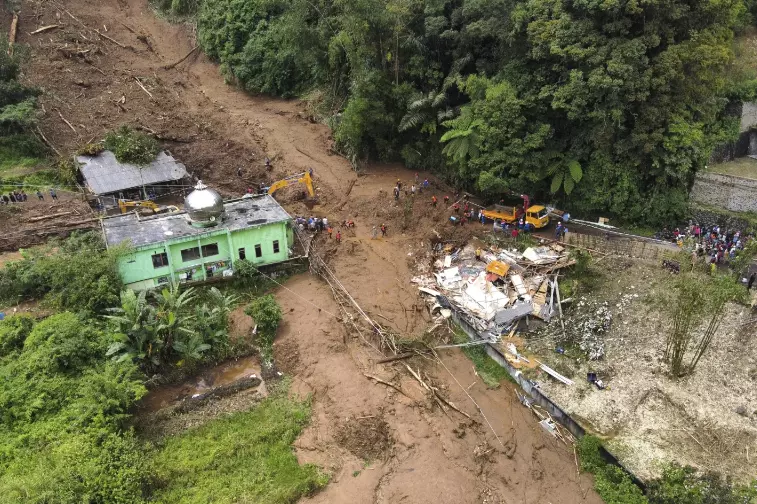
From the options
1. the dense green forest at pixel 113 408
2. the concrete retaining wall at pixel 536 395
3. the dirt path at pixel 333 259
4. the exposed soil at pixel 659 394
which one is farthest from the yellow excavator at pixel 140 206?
the exposed soil at pixel 659 394

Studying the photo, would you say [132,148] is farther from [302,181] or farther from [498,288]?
[498,288]

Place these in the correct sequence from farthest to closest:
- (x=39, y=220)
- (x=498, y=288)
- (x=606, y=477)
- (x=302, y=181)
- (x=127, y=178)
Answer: (x=302, y=181) → (x=127, y=178) → (x=39, y=220) → (x=498, y=288) → (x=606, y=477)

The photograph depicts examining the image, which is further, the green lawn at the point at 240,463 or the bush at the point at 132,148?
the bush at the point at 132,148

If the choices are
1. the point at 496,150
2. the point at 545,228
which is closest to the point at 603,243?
the point at 545,228

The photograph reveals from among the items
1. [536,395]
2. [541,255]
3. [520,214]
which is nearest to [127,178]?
[520,214]

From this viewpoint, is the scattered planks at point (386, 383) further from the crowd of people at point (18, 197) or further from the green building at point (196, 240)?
the crowd of people at point (18, 197)

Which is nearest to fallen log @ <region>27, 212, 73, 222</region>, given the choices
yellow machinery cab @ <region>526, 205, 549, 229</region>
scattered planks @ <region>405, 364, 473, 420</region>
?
scattered planks @ <region>405, 364, 473, 420</region>
